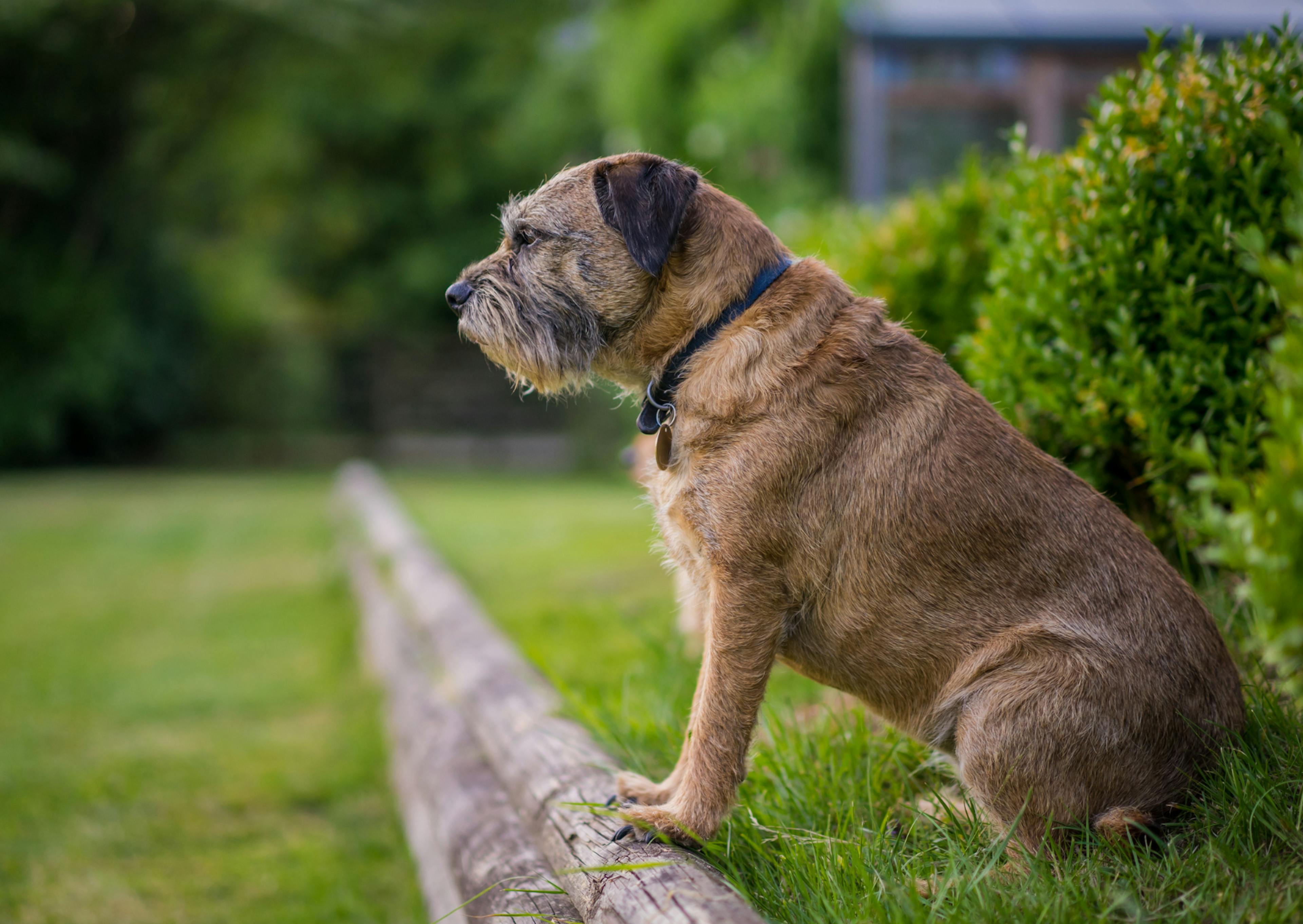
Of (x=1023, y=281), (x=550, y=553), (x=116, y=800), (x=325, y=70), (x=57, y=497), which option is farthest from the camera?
(x=325, y=70)

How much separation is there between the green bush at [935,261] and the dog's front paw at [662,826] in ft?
9.69

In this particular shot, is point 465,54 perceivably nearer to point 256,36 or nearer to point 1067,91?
point 256,36

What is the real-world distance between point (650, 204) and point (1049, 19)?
32.7 ft

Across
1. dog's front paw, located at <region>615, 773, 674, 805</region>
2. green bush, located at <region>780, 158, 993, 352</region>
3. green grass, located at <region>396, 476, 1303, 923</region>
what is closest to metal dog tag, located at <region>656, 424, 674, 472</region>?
green grass, located at <region>396, 476, 1303, 923</region>

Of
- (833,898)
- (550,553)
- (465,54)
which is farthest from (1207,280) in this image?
(465,54)

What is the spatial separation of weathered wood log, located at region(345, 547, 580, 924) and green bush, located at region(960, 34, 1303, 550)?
208cm

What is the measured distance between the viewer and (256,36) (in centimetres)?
1906

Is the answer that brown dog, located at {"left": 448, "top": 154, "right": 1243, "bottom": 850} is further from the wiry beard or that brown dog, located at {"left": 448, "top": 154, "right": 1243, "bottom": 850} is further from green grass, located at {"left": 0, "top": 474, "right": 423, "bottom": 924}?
green grass, located at {"left": 0, "top": 474, "right": 423, "bottom": 924}

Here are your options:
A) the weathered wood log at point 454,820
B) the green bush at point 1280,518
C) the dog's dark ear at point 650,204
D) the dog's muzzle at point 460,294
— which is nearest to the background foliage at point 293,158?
the weathered wood log at point 454,820

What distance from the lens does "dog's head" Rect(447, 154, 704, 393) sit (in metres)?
2.59

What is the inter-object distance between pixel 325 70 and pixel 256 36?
3.40 m

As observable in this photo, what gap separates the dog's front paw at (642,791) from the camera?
241 centimetres

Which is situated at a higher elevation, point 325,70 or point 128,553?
point 325,70

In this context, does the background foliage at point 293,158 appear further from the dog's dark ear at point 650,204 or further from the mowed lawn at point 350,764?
the dog's dark ear at point 650,204
